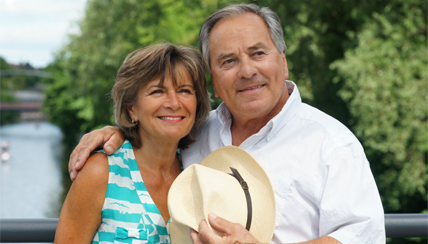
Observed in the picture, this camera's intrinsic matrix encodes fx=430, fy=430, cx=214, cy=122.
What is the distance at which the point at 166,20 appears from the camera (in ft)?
51.5

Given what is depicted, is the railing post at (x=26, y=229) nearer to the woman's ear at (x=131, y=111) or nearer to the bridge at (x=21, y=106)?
the woman's ear at (x=131, y=111)

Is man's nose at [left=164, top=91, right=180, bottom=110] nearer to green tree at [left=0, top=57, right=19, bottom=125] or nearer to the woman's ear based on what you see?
the woman's ear

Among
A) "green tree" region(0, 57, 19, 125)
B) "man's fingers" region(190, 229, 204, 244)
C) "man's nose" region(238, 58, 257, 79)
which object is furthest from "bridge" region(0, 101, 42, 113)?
"man's fingers" region(190, 229, 204, 244)

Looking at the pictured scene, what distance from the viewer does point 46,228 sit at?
2.01 metres

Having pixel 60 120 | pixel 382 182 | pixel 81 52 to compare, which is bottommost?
pixel 60 120

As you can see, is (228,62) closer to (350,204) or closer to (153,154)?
(153,154)

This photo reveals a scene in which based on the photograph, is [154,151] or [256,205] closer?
[256,205]

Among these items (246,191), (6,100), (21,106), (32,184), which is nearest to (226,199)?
(246,191)

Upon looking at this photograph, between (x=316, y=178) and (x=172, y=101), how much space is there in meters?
0.77

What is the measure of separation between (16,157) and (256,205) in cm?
3711

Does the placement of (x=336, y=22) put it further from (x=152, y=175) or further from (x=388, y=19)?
(x=152, y=175)

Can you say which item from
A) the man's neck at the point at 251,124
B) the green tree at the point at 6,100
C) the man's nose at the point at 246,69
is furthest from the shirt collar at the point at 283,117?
the green tree at the point at 6,100

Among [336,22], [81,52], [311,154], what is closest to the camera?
[311,154]

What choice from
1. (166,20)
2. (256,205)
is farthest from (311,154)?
(166,20)
